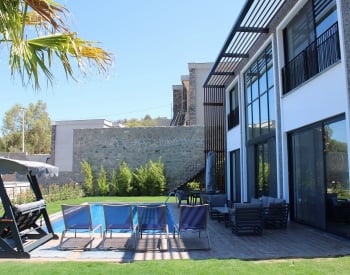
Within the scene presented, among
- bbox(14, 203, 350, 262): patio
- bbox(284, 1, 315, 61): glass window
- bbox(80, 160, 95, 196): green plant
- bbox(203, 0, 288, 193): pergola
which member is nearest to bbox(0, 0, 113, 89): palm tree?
bbox(14, 203, 350, 262): patio

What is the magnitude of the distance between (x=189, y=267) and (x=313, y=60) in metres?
5.83

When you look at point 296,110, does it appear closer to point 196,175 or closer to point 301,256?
point 301,256

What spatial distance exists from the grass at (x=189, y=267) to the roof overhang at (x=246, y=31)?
637 centimetres

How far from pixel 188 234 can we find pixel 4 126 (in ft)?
157

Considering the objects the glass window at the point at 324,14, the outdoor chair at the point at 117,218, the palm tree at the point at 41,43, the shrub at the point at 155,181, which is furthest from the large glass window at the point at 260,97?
the shrub at the point at 155,181

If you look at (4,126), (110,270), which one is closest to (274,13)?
(110,270)

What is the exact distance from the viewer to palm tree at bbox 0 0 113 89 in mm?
3334

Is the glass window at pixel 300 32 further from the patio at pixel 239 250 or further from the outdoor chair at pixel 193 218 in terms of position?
the outdoor chair at pixel 193 218

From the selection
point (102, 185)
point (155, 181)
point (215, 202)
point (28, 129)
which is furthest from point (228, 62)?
point (28, 129)

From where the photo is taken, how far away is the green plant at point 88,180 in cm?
2247

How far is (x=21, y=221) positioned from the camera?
6961 millimetres

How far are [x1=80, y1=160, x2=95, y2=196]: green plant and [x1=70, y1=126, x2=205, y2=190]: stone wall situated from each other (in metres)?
1.06

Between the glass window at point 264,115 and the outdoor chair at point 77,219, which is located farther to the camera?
the glass window at point 264,115

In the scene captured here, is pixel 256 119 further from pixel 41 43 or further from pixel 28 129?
pixel 28 129
